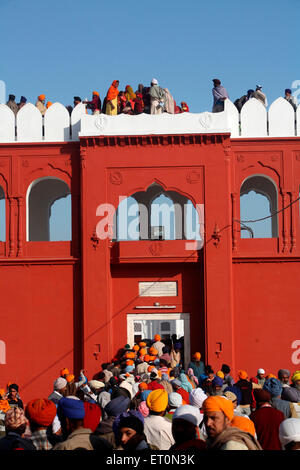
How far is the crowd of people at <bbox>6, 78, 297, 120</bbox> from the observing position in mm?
16781

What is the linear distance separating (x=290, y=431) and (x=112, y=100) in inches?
509

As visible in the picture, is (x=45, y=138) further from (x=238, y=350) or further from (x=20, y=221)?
(x=238, y=350)

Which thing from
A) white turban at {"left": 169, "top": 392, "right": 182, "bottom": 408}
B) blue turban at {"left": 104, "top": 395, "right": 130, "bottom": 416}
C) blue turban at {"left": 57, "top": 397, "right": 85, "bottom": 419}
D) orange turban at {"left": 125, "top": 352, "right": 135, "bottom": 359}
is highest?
blue turban at {"left": 57, "top": 397, "right": 85, "bottom": 419}

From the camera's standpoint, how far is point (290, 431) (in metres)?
4.85

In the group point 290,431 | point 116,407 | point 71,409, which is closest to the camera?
point 290,431

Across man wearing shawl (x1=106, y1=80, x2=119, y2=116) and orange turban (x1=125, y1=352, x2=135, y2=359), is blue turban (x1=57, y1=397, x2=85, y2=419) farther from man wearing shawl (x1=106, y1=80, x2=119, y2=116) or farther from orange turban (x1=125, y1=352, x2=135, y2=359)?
man wearing shawl (x1=106, y1=80, x2=119, y2=116)

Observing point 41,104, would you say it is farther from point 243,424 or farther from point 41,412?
point 243,424

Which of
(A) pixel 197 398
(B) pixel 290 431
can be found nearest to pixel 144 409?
(A) pixel 197 398

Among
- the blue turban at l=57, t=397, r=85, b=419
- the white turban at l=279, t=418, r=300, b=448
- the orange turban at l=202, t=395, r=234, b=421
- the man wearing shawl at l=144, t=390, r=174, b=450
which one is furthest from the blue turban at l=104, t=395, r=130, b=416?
the white turban at l=279, t=418, r=300, b=448

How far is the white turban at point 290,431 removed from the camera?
4828 millimetres

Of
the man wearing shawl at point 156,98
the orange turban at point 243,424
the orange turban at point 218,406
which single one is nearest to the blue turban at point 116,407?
the orange turban at point 243,424

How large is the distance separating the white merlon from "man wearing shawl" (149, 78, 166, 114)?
367 millimetres

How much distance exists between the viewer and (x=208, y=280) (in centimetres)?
1600
